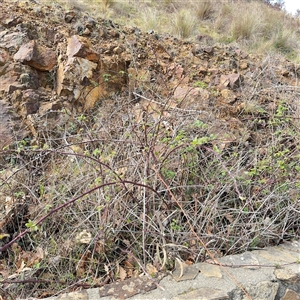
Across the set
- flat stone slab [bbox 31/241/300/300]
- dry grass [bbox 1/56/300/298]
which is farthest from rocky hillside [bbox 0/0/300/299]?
flat stone slab [bbox 31/241/300/300]

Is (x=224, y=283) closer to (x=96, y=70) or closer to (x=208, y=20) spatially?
(x=96, y=70)

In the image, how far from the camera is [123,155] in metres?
2.31

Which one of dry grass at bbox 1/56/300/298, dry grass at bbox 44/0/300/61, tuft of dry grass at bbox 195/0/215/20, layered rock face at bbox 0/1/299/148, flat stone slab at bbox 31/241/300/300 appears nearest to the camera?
flat stone slab at bbox 31/241/300/300

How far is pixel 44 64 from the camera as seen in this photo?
328cm

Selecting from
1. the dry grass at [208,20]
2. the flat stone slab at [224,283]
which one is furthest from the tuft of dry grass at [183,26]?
the flat stone slab at [224,283]

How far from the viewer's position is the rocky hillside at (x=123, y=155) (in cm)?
187

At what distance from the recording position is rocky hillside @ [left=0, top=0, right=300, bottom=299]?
6.13 ft

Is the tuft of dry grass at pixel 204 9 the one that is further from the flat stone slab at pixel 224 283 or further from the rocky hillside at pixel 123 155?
the flat stone slab at pixel 224 283

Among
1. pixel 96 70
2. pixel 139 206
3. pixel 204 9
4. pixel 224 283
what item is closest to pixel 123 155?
pixel 139 206

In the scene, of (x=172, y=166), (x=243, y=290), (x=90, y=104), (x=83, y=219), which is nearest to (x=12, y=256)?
(x=83, y=219)

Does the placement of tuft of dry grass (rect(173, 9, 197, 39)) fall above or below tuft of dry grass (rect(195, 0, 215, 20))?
below

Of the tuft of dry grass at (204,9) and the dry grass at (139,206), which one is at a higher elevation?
the tuft of dry grass at (204,9)

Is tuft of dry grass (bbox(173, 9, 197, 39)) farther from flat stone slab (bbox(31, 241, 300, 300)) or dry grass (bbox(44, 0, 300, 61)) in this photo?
flat stone slab (bbox(31, 241, 300, 300))

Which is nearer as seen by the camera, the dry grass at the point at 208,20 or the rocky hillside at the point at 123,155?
the rocky hillside at the point at 123,155
